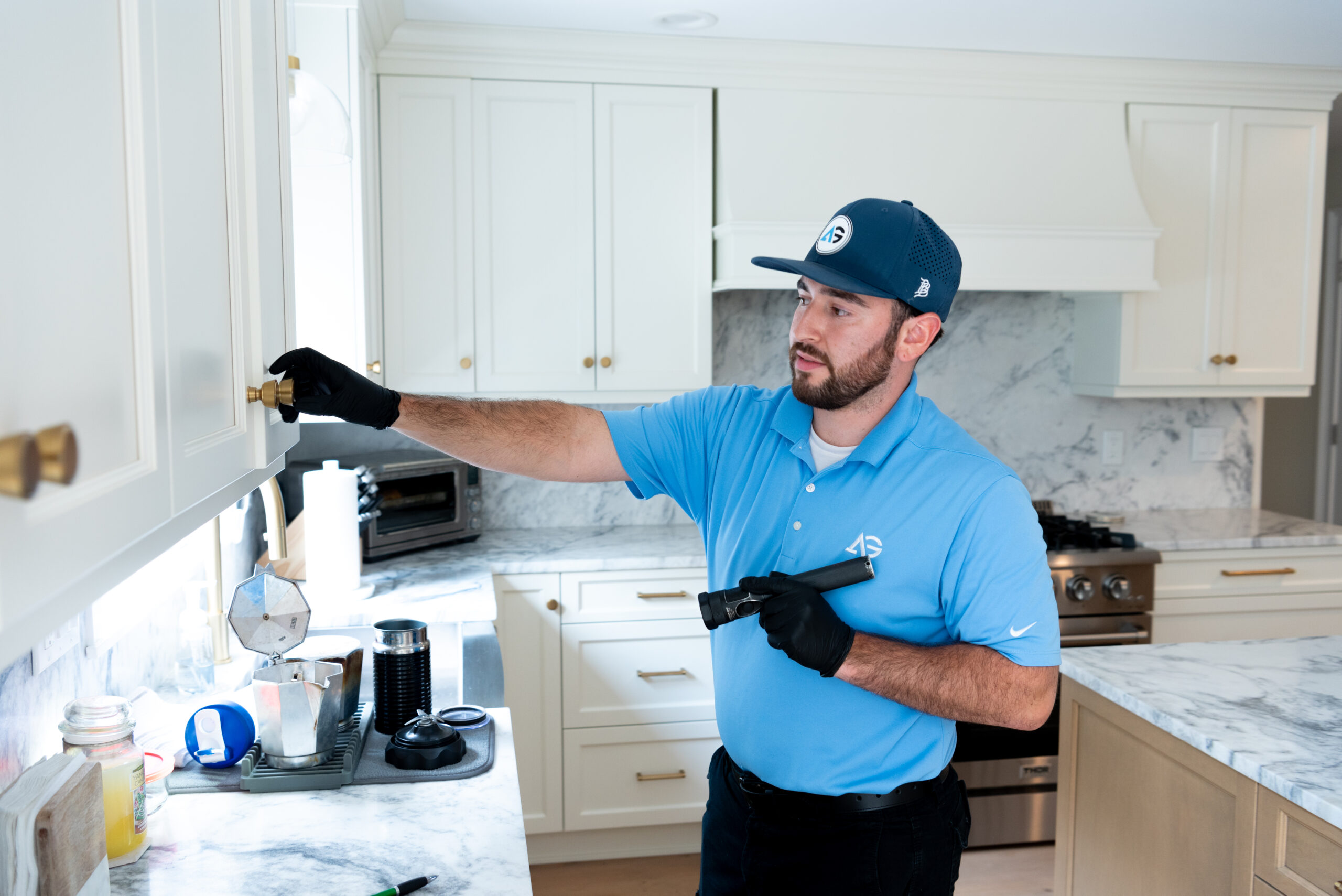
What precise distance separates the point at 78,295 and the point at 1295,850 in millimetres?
1647

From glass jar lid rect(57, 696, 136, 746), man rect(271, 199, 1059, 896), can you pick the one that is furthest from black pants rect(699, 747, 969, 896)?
glass jar lid rect(57, 696, 136, 746)

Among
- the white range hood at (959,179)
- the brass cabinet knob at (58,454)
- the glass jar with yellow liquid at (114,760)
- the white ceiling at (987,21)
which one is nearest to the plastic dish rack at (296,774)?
the glass jar with yellow liquid at (114,760)

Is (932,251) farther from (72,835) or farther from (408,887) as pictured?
(72,835)

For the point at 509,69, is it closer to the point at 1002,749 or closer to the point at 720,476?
the point at 720,476

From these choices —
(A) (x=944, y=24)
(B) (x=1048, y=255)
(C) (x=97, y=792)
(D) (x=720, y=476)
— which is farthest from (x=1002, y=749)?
(C) (x=97, y=792)

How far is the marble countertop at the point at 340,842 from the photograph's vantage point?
1.09m

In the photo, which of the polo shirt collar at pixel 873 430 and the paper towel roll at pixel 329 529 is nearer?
the polo shirt collar at pixel 873 430

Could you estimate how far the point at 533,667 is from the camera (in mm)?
2936

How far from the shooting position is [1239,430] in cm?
388

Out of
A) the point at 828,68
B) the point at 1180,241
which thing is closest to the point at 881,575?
the point at 828,68

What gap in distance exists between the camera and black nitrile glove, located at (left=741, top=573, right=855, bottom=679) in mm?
1406

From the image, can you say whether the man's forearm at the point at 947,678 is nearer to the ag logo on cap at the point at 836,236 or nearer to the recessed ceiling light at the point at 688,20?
the ag logo on cap at the point at 836,236

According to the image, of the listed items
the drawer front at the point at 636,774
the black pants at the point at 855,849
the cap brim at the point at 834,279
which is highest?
the cap brim at the point at 834,279

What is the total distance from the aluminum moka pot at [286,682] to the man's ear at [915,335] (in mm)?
1013
